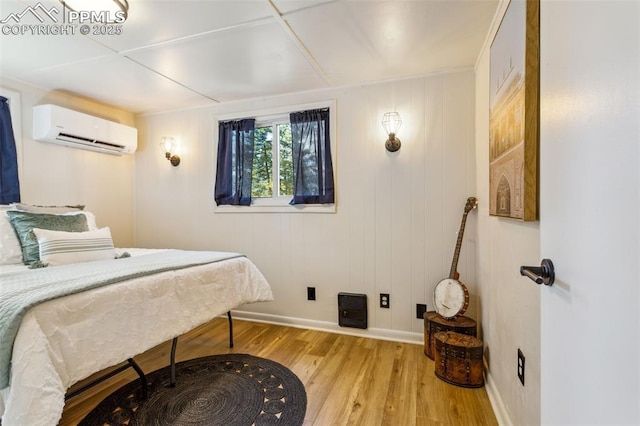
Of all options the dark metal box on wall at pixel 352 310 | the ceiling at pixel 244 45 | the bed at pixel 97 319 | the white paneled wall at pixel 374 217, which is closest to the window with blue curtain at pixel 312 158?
the white paneled wall at pixel 374 217

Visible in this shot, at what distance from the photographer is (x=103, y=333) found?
132cm

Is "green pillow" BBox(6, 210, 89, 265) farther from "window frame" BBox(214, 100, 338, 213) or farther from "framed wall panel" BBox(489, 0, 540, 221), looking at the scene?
"framed wall panel" BBox(489, 0, 540, 221)

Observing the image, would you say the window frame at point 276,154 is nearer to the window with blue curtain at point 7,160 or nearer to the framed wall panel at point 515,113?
the framed wall panel at point 515,113

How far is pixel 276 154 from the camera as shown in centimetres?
307

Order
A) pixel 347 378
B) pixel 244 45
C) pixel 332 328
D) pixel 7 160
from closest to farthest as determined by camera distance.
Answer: pixel 347 378
pixel 244 45
pixel 7 160
pixel 332 328

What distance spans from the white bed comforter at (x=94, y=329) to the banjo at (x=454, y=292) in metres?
1.60

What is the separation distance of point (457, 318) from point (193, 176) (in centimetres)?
300

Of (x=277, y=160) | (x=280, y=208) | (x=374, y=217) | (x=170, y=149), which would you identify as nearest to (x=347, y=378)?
(x=374, y=217)

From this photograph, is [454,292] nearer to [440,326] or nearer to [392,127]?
[440,326]

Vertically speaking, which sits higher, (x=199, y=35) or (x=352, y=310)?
(x=199, y=35)

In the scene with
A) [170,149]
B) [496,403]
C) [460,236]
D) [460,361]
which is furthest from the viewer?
[170,149]

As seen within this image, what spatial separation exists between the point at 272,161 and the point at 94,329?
2.14 m
